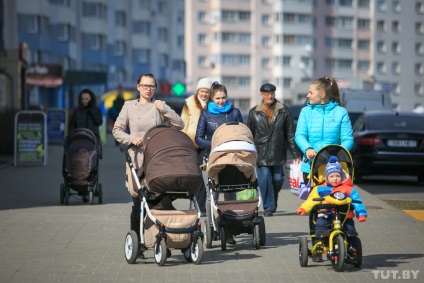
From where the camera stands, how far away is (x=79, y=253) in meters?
12.0

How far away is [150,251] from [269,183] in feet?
13.1

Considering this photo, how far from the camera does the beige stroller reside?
1253 centimetres

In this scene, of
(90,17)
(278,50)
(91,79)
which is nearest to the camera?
(91,79)

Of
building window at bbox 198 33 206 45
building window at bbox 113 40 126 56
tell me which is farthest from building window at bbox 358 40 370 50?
building window at bbox 113 40 126 56

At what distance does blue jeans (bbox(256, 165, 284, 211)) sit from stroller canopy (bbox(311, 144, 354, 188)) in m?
4.59

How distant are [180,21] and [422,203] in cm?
11994

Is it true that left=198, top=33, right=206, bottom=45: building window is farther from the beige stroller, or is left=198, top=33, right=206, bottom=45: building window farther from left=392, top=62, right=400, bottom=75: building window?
the beige stroller

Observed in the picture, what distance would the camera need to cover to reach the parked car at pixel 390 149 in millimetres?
23375

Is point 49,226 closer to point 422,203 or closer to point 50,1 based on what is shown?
point 422,203

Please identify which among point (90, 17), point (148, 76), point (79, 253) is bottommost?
point (79, 253)

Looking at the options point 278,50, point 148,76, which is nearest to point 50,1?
point 278,50

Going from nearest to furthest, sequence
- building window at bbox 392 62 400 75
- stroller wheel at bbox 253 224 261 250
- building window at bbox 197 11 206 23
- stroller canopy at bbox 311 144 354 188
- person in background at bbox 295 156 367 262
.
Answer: person in background at bbox 295 156 367 262, stroller canopy at bbox 311 144 354 188, stroller wheel at bbox 253 224 261 250, building window at bbox 197 11 206 23, building window at bbox 392 62 400 75

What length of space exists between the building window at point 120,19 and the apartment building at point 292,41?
127 feet

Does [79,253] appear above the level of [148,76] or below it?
below
